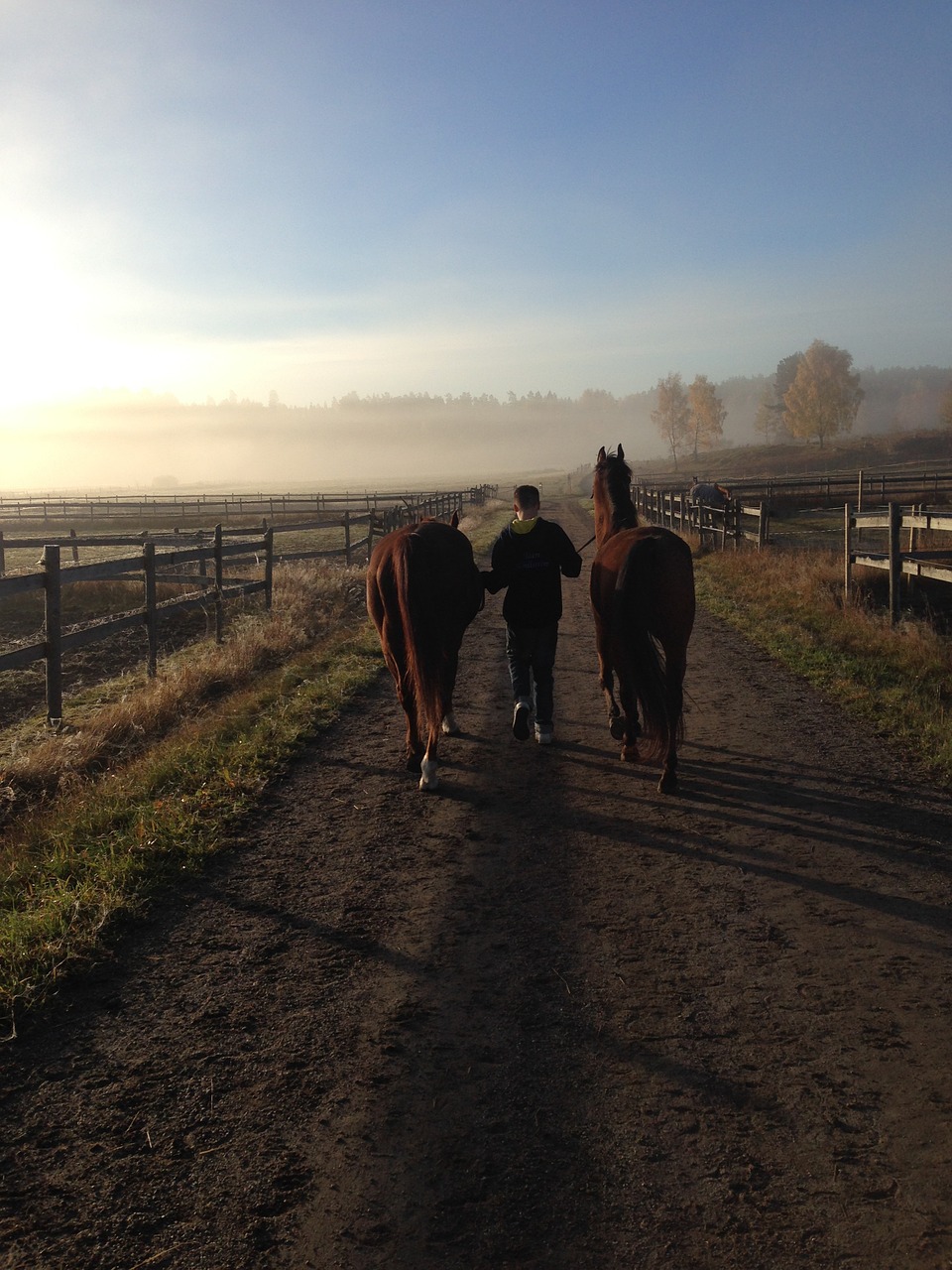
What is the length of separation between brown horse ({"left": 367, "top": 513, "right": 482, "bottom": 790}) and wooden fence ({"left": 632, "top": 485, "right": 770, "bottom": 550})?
13.6 metres

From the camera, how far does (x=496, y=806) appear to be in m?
5.61

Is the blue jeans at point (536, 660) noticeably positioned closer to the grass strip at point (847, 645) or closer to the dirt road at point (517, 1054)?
the dirt road at point (517, 1054)

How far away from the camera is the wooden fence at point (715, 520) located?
67.8ft

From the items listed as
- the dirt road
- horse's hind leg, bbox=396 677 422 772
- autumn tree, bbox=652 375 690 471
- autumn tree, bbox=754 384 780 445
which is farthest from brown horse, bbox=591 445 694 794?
autumn tree, bbox=754 384 780 445

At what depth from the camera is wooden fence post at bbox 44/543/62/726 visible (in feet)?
26.3

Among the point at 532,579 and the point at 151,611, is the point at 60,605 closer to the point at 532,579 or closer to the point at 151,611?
the point at 151,611

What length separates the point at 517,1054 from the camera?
3.07m

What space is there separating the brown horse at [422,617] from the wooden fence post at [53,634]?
11.1ft

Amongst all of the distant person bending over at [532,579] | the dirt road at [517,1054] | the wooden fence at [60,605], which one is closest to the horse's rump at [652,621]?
the dirt road at [517,1054]

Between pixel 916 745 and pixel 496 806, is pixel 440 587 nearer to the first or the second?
Answer: pixel 496 806

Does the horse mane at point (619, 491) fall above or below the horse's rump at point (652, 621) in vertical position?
above

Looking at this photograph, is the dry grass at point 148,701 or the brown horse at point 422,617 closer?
the brown horse at point 422,617

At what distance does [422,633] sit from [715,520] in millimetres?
19572

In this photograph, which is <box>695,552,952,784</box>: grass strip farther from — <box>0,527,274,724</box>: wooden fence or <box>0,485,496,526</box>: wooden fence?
<box>0,485,496,526</box>: wooden fence
